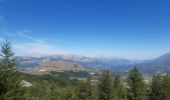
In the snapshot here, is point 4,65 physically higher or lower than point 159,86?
higher

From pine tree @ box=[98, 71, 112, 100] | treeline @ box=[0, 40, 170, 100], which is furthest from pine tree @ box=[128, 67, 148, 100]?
pine tree @ box=[98, 71, 112, 100]

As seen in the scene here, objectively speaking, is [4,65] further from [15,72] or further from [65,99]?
[65,99]

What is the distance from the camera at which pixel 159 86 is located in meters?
90.2

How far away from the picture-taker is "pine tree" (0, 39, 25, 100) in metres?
34.9

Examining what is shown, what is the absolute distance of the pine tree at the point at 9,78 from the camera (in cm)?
3494

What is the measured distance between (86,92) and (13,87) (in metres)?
57.2

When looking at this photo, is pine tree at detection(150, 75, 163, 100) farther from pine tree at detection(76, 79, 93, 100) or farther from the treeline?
pine tree at detection(76, 79, 93, 100)

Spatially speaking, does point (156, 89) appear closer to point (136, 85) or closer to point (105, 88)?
point (136, 85)

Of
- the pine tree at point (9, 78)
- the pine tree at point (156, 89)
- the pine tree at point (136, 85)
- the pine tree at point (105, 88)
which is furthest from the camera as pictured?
the pine tree at point (156, 89)

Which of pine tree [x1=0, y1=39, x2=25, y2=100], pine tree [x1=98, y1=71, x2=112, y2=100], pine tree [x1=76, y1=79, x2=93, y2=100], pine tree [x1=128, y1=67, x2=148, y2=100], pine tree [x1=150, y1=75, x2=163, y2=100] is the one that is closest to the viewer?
pine tree [x1=0, y1=39, x2=25, y2=100]

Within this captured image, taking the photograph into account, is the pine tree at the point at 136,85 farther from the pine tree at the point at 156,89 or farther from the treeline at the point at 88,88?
the pine tree at the point at 156,89

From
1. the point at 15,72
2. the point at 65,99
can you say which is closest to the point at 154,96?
the point at 65,99

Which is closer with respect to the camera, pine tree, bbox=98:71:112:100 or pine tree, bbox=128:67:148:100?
pine tree, bbox=98:71:112:100

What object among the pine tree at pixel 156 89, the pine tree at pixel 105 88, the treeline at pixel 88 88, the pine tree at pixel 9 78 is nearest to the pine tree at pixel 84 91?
the treeline at pixel 88 88
